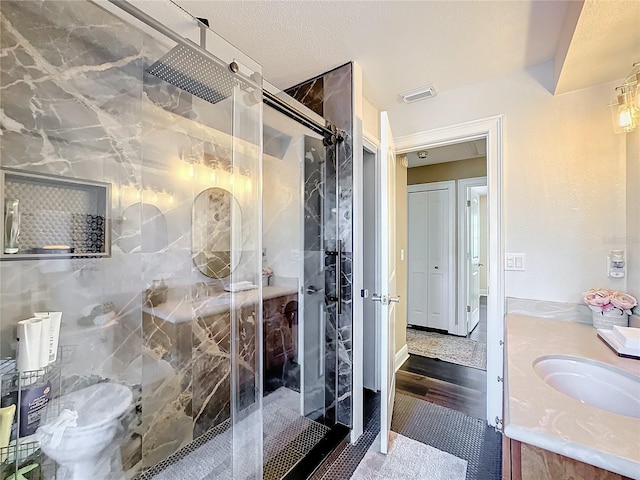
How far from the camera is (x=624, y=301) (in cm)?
147

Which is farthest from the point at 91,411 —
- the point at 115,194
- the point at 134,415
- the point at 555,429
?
the point at 555,429

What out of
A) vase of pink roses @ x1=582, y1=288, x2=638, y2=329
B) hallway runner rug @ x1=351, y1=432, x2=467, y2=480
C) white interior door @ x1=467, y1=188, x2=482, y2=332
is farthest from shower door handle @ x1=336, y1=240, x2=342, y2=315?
white interior door @ x1=467, y1=188, x2=482, y2=332

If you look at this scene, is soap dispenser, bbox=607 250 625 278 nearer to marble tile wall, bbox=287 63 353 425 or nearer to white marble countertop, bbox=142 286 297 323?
marble tile wall, bbox=287 63 353 425

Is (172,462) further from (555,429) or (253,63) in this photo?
(253,63)

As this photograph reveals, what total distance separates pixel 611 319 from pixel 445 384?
1.45 m

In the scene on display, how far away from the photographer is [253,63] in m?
1.84

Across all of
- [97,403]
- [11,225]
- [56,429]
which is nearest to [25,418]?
[56,429]

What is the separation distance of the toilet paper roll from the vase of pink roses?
2.72 metres

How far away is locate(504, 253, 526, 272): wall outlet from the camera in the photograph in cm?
191

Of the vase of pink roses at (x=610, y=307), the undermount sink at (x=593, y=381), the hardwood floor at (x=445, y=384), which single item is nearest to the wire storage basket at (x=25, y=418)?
the undermount sink at (x=593, y=381)

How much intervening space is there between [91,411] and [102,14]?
203 cm

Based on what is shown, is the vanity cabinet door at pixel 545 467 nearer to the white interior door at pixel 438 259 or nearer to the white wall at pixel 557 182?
the white wall at pixel 557 182

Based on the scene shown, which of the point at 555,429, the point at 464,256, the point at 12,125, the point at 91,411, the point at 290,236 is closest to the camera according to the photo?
the point at 555,429

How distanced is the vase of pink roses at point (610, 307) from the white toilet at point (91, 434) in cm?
256
